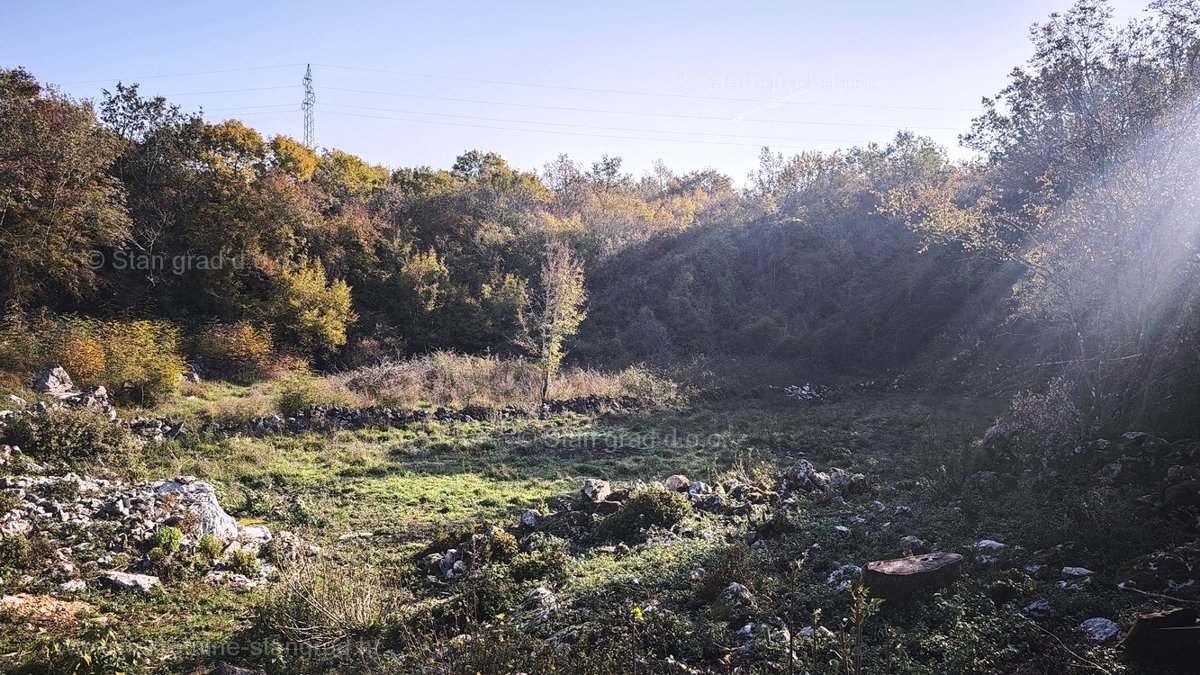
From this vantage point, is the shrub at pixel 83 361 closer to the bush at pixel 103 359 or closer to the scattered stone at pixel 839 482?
the bush at pixel 103 359

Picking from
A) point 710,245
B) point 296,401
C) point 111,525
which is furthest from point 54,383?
point 710,245

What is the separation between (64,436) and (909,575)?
472 inches

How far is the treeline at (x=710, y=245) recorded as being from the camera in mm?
8828

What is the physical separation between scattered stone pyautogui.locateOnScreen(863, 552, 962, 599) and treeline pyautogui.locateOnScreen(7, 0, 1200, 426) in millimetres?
5173

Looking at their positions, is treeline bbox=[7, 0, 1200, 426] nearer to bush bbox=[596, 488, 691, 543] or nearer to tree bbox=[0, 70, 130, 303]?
tree bbox=[0, 70, 130, 303]

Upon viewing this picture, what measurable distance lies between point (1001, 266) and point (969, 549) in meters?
24.5

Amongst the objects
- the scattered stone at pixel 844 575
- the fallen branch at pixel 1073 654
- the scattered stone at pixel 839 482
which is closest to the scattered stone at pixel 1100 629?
the fallen branch at pixel 1073 654

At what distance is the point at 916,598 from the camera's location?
4562mm

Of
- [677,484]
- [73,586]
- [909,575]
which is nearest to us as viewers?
[909,575]

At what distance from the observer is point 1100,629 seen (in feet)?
12.6

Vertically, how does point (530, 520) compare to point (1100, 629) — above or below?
below

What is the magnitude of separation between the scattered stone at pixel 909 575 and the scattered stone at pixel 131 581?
6.91 m

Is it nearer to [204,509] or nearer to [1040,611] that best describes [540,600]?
[1040,611]

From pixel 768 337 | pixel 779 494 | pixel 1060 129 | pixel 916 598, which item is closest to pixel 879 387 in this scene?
pixel 768 337
